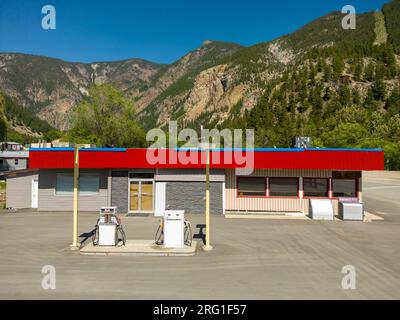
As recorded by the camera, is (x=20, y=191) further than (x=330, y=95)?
No

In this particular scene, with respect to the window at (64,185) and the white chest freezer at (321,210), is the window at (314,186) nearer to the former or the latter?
the white chest freezer at (321,210)

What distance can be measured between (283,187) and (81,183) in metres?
13.5

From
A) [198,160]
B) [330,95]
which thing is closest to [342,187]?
[198,160]

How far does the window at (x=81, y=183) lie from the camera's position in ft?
78.5

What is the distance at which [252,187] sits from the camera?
78.6 feet

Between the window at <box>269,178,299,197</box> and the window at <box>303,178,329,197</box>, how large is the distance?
2.18 feet

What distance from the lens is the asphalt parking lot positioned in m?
10.1

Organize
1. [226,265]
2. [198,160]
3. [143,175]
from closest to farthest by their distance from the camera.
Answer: [226,265] → [198,160] → [143,175]

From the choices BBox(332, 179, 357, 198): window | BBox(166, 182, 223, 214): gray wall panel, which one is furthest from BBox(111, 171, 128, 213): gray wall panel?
BBox(332, 179, 357, 198): window

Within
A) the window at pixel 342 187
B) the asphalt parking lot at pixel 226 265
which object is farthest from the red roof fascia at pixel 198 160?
the asphalt parking lot at pixel 226 265

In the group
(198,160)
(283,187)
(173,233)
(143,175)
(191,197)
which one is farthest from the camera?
(283,187)

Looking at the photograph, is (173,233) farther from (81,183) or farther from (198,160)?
(81,183)
